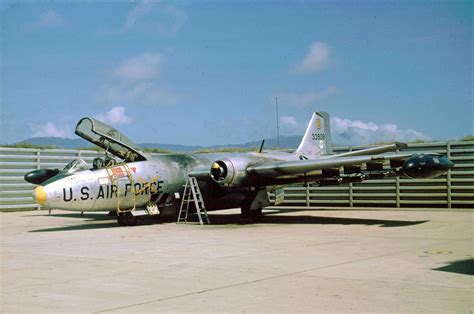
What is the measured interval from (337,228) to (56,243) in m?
7.55

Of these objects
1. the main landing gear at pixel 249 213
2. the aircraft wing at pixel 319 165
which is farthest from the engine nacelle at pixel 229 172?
the main landing gear at pixel 249 213

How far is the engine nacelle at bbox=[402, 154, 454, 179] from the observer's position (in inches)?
567

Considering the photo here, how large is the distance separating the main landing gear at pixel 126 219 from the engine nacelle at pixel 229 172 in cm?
282

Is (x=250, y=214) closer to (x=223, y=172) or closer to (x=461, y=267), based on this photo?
(x=223, y=172)

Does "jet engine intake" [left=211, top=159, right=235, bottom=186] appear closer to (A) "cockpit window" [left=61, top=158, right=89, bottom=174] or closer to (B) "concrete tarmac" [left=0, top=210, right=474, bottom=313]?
(B) "concrete tarmac" [left=0, top=210, right=474, bottom=313]

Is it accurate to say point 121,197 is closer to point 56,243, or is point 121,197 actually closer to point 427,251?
point 56,243

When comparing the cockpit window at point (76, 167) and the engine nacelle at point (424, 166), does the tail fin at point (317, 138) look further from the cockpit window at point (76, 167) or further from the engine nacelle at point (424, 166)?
the cockpit window at point (76, 167)

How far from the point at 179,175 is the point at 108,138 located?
2652 millimetres

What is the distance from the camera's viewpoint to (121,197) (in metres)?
16.8

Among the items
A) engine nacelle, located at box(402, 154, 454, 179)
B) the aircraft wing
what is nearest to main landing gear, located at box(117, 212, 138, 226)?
the aircraft wing

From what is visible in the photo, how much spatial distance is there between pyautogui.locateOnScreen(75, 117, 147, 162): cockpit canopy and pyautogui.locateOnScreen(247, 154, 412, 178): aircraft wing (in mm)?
3797

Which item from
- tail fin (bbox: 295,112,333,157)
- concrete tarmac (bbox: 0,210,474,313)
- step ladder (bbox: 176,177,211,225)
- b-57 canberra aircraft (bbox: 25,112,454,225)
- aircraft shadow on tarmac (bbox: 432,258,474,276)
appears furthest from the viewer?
tail fin (bbox: 295,112,333,157)

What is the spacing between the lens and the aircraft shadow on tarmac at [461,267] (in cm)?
804

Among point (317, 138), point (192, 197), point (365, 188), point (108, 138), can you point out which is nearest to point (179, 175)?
point (192, 197)
